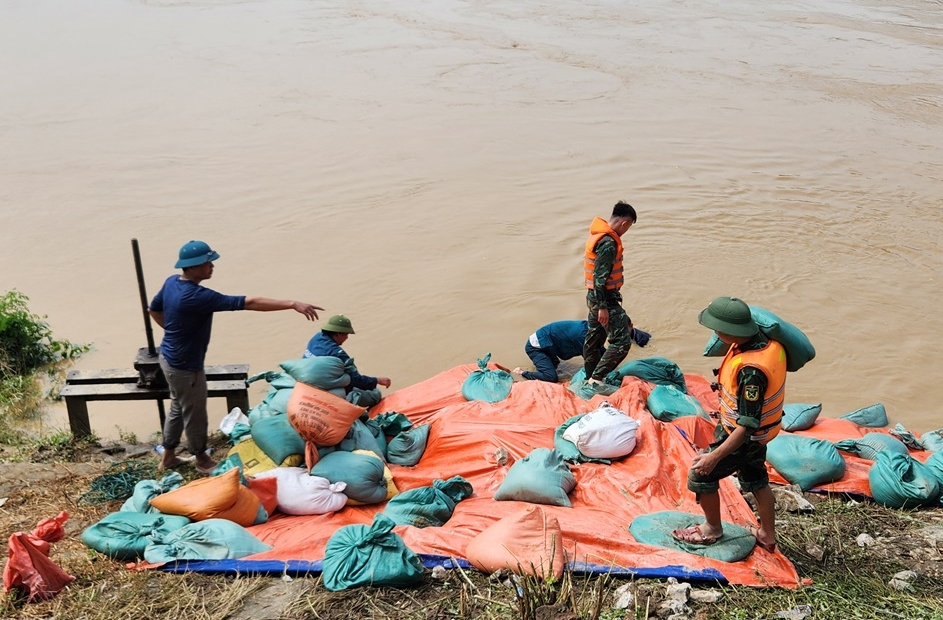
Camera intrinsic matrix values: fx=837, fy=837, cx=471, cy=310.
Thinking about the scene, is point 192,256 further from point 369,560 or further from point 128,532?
point 369,560

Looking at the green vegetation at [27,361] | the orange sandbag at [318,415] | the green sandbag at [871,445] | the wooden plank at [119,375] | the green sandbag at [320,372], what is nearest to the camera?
the orange sandbag at [318,415]

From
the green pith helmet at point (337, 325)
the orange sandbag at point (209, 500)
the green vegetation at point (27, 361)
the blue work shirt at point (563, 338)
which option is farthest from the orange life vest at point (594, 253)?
the green vegetation at point (27, 361)

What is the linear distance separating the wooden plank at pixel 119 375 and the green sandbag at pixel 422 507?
5.85 ft

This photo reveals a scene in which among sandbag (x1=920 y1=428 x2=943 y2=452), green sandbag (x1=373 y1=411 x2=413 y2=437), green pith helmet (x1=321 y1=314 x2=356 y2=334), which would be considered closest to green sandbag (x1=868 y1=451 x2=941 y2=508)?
sandbag (x1=920 y1=428 x2=943 y2=452)

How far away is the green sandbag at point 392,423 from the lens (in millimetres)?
5062

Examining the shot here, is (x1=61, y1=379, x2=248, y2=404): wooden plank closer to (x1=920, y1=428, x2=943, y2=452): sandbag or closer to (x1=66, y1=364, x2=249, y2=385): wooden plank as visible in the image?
(x1=66, y1=364, x2=249, y2=385): wooden plank

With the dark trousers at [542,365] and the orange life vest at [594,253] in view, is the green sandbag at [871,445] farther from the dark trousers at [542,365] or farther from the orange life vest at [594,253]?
the dark trousers at [542,365]

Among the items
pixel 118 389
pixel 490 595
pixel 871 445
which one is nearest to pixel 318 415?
pixel 490 595

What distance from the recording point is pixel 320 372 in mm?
4430

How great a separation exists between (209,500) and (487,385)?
2.14 metres

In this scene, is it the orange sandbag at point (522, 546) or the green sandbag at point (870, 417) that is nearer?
the orange sandbag at point (522, 546)

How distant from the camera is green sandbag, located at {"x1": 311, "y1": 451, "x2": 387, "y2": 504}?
4.23 meters

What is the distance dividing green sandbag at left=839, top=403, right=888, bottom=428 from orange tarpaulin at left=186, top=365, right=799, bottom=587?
93cm

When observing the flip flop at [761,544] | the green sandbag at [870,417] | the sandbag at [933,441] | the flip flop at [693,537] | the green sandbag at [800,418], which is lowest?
the green sandbag at [870,417]
